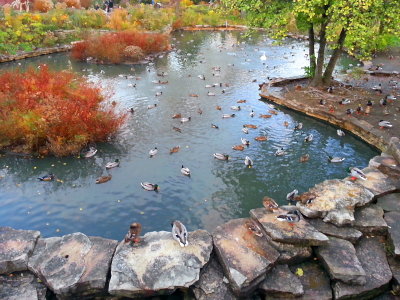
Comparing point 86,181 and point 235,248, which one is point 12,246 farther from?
point 235,248

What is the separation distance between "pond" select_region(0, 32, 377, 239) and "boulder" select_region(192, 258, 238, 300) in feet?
7.44

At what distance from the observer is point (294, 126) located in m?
16.7

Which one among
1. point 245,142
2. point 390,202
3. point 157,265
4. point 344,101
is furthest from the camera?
point 344,101

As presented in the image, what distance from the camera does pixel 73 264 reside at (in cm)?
803

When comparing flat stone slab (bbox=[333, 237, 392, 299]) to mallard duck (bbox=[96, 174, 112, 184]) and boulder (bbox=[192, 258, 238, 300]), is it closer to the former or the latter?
boulder (bbox=[192, 258, 238, 300])

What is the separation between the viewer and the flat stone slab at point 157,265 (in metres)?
7.57

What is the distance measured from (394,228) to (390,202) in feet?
4.60

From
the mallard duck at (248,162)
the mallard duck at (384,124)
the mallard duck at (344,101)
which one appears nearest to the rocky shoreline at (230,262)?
the mallard duck at (248,162)

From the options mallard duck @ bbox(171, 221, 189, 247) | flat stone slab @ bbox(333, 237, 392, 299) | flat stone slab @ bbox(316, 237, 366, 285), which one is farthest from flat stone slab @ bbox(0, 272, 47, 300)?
flat stone slab @ bbox(333, 237, 392, 299)

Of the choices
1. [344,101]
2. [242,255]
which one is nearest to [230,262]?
[242,255]

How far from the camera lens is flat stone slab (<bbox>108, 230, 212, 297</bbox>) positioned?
757cm

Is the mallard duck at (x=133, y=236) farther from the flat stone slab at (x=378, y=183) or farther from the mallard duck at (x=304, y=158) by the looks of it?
the mallard duck at (x=304, y=158)

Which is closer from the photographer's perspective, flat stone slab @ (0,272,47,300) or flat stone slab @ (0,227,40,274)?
flat stone slab @ (0,272,47,300)

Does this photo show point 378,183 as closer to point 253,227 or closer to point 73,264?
point 253,227
